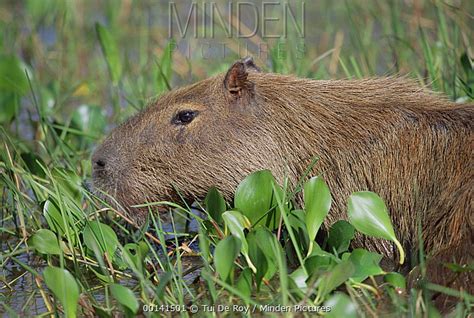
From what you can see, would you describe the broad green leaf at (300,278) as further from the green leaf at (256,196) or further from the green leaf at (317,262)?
the green leaf at (256,196)

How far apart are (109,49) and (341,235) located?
2544 mm

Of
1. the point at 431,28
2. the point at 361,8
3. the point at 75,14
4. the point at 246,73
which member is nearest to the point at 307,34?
the point at 361,8

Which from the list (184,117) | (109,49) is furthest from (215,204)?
(109,49)

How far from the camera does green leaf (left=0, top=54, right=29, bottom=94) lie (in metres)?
5.60

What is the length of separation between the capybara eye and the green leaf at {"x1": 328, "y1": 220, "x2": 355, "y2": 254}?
2.73ft

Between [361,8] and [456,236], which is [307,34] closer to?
[361,8]

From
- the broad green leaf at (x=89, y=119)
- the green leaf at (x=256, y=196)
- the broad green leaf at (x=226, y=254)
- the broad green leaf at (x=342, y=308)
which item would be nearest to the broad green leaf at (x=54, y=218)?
the green leaf at (x=256, y=196)

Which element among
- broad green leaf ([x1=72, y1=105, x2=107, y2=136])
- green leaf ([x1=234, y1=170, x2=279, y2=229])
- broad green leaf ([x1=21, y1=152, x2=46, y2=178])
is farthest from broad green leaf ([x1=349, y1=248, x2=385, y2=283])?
broad green leaf ([x1=72, y1=105, x2=107, y2=136])

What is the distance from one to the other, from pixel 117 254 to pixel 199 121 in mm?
679

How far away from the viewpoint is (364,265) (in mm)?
3377

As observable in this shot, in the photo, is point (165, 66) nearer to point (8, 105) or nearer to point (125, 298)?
point (8, 105)

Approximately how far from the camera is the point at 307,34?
8.04 metres

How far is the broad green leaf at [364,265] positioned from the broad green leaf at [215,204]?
619 mm

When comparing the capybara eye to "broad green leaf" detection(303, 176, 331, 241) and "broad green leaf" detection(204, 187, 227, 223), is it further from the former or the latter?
"broad green leaf" detection(303, 176, 331, 241)
